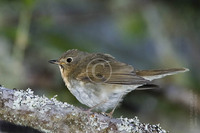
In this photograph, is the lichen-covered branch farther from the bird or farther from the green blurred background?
the green blurred background

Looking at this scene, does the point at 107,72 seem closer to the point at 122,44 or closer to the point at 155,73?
the point at 155,73

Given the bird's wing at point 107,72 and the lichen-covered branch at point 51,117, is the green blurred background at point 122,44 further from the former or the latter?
the lichen-covered branch at point 51,117

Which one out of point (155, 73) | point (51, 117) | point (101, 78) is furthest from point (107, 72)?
point (51, 117)

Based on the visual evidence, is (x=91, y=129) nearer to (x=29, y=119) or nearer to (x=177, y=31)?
(x=29, y=119)

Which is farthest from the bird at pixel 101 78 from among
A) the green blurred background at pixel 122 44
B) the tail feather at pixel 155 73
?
the green blurred background at pixel 122 44

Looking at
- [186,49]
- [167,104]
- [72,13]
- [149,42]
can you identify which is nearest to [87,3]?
[72,13]

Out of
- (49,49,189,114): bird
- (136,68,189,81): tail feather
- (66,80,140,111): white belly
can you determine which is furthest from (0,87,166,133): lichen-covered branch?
(136,68,189,81): tail feather
